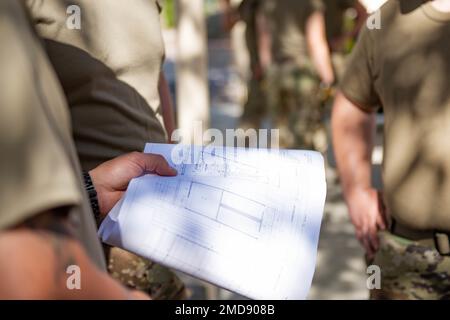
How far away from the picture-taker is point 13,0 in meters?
0.79

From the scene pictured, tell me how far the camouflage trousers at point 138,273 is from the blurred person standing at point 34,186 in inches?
44.2

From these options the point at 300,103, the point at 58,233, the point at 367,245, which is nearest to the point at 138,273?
the point at 367,245

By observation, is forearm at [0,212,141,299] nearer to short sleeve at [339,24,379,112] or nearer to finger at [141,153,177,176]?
finger at [141,153,177,176]

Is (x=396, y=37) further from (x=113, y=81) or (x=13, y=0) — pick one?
(x=13, y=0)

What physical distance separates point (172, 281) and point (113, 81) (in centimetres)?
67

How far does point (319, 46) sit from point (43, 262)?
411 centimetres

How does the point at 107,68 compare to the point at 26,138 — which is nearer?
the point at 26,138

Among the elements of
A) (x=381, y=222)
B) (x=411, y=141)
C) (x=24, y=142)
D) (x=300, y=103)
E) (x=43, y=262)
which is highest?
(x=24, y=142)

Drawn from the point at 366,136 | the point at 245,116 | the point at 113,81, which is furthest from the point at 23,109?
the point at 245,116

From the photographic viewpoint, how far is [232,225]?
126 cm

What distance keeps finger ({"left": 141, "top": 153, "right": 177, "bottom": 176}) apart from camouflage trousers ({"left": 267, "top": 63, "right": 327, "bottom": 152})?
141 inches

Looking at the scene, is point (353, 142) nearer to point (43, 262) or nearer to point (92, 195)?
point (92, 195)

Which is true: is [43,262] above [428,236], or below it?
above

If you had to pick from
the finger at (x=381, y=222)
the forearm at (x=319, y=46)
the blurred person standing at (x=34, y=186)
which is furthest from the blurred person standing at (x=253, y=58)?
the blurred person standing at (x=34, y=186)
